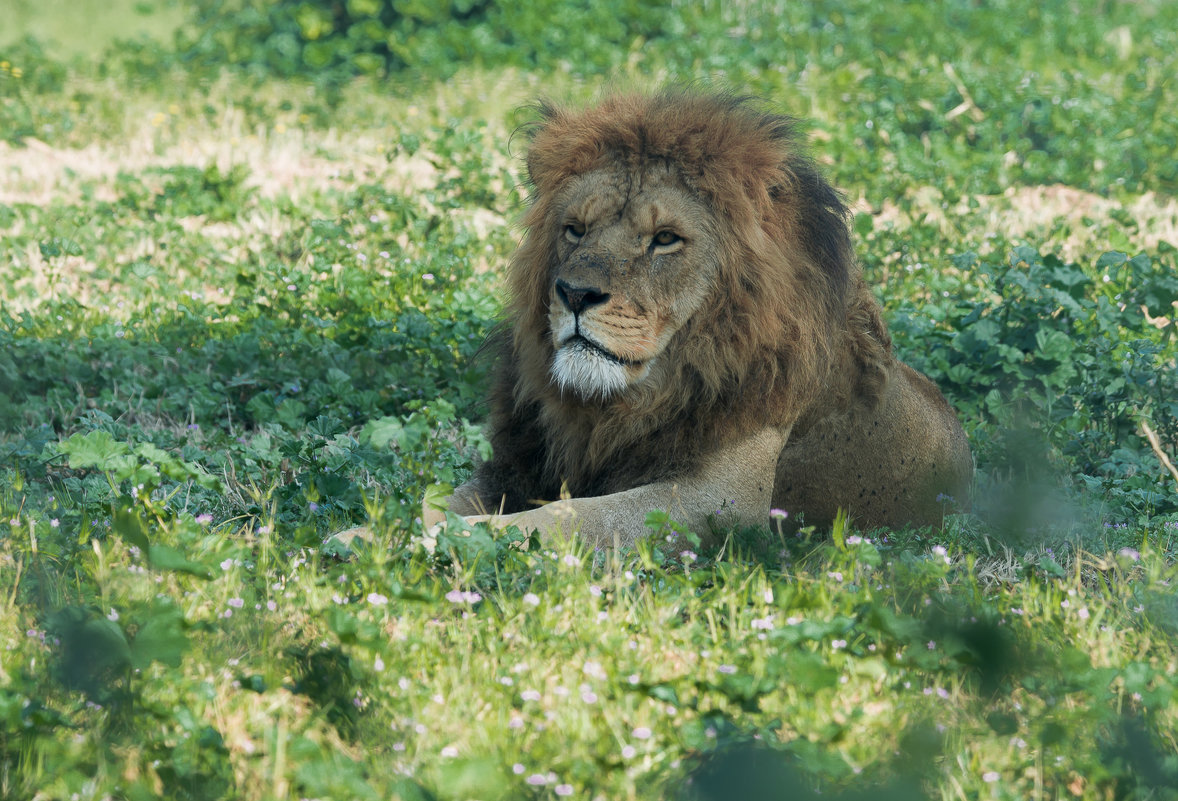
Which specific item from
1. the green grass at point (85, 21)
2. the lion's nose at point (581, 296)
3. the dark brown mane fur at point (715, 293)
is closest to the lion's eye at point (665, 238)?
the dark brown mane fur at point (715, 293)

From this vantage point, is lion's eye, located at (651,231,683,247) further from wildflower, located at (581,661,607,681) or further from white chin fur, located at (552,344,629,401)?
wildflower, located at (581,661,607,681)

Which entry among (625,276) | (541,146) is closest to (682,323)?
(625,276)

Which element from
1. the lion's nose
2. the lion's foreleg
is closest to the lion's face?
the lion's nose

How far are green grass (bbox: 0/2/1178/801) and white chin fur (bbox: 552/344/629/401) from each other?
0.55m

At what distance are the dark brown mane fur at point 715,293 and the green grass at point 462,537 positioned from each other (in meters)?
0.44

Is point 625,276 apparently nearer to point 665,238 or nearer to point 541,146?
point 665,238

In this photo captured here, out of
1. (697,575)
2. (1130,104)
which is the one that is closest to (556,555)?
(697,575)

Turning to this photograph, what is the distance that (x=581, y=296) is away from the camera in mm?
4047

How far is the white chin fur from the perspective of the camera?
4.09 meters

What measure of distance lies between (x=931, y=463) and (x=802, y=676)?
83.5 inches

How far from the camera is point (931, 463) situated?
4848 mm

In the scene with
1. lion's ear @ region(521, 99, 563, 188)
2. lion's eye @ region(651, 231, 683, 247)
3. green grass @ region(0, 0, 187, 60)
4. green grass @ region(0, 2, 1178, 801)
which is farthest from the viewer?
green grass @ region(0, 0, 187, 60)

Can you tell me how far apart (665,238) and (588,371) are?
19.9 inches

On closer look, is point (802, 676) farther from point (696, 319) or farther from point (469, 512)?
point (469, 512)
